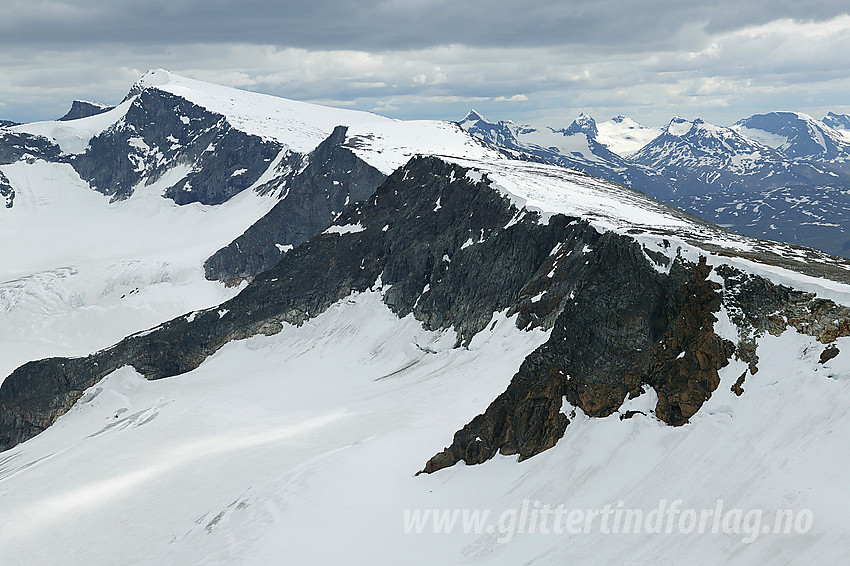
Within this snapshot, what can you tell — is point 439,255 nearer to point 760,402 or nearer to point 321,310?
point 321,310

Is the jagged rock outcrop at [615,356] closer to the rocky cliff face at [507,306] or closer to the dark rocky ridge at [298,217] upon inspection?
the rocky cliff face at [507,306]

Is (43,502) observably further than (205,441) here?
No

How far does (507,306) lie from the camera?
63094mm

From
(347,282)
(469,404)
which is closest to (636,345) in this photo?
(469,404)

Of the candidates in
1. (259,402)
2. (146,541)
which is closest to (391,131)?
(259,402)

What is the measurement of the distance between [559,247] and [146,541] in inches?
1609

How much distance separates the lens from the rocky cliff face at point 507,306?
97.6ft

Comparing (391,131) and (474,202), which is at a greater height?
(391,131)

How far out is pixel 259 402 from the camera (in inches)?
2896

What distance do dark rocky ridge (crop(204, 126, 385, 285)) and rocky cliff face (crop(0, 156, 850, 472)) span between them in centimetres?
6617

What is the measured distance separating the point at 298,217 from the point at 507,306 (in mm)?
127067

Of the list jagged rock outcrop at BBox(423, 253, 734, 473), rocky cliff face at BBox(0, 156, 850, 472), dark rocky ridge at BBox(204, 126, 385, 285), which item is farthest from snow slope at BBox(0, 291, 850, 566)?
dark rocky ridge at BBox(204, 126, 385, 285)

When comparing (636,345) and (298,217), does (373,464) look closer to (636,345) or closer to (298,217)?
(636,345)

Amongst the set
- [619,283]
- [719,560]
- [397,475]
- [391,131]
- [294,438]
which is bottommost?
[294,438]
